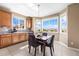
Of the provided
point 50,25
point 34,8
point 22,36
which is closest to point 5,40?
point 22,36

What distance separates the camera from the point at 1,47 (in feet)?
8.25

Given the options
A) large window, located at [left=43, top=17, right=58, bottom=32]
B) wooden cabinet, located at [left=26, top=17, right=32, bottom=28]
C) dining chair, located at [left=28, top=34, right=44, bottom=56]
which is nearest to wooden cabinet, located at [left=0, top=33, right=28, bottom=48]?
dining chair, located at [left=28, top=34, right=44, bottom=56]

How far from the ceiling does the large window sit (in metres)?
0.17

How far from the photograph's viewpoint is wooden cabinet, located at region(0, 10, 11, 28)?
2.61m

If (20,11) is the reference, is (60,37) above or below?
below

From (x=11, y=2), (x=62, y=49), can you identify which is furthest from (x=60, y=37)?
(x=11, y=2)

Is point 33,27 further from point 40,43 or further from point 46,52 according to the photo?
point 46,52

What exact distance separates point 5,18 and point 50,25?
124 centimetres

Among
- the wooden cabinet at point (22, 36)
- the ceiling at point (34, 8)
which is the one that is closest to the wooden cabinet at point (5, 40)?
the wooden cabinet at point (22, 36)

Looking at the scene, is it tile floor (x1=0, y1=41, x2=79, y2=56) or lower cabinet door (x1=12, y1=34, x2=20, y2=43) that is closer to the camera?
tile floor (x1=0, y1=41, x2=79, y2=56)

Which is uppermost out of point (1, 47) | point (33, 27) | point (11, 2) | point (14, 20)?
point (11, 2)

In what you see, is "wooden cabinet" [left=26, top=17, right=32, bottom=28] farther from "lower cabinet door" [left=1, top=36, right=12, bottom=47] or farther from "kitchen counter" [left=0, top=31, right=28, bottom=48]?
"lower cabinet door" [left=1, top=36, right=12, bottom=47]

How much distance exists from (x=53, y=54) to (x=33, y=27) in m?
0.89

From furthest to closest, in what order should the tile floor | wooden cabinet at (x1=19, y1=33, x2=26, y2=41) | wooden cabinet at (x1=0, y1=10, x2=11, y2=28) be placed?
wooden cabinet at (x1=19, y1=33, x2=26, y2=41), wooden cabinet at (x1=0, y1=10, x2=11, y2=28), the tile floor
